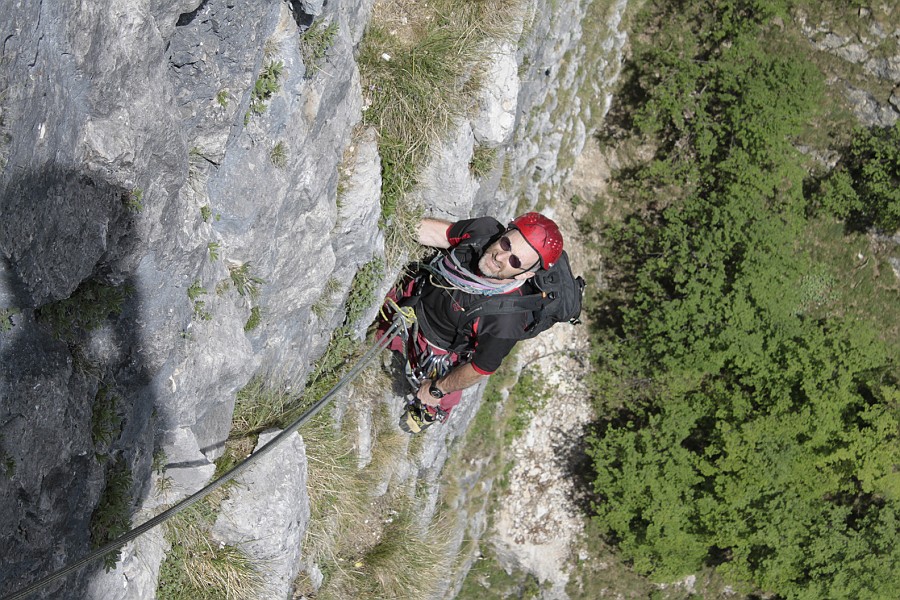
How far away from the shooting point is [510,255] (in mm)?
5090

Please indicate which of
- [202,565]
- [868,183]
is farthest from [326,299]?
[868,183]

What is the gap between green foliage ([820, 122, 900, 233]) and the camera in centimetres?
952

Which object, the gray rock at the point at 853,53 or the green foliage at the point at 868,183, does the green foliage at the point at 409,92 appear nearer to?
the green foliage at the point at 868,183

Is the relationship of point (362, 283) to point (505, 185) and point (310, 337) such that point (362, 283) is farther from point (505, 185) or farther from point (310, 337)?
point (505, 185)

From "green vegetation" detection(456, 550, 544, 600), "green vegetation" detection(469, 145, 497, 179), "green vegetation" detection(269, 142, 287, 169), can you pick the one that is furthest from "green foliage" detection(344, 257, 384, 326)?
"green vegetation" detection(456, 550, 544, 600)

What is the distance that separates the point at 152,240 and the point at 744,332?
8.08 meters

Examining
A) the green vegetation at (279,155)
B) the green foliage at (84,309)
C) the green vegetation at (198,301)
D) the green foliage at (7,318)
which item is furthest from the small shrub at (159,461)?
the green vegetation at (279,155)

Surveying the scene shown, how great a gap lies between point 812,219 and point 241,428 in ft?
28.0

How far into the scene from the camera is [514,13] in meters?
6.66

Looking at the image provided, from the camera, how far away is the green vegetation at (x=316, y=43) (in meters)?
4.27

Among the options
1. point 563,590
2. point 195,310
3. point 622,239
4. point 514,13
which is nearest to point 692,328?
point 622,239

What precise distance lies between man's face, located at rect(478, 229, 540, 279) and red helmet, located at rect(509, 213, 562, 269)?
0.04 meters

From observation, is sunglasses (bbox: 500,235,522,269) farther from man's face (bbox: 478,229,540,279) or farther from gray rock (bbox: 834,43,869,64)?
gray rock (bbox: 834,43,869,64)

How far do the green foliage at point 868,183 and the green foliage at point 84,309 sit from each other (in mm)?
9586
